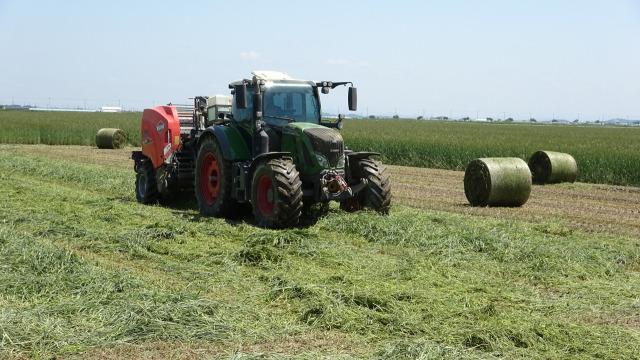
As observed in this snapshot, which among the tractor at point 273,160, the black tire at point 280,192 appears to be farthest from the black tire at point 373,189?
the black tire at point 280,192

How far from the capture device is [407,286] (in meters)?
6.55

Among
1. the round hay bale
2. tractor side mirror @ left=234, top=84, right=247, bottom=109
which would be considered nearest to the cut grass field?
tractor side mirror @ left=234, top=84, right=247, bottom=109

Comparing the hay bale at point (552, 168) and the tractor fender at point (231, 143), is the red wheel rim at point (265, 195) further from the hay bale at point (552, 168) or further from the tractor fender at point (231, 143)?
the hay bale at point (552, 168)

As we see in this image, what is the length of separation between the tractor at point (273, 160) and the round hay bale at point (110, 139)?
1573 cm

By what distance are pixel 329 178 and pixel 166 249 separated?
103 inches

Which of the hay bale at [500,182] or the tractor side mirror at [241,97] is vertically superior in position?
the tractor side mirror at [241,97]

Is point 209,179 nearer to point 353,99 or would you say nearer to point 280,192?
point 280,192

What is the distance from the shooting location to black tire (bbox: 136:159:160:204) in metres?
12.4

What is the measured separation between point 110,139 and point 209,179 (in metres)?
17.0

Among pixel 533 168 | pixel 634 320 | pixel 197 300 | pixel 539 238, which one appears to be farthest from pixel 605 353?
pixel 533 168

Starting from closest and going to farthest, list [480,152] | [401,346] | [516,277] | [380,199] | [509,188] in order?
[401,346]
[516,277]
[380,199]
[509,188]
[480,152]

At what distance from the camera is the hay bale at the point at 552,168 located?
666 inches

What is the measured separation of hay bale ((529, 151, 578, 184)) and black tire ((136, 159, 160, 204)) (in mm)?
9509

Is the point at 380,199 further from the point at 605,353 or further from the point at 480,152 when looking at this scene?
the point at 480,152
